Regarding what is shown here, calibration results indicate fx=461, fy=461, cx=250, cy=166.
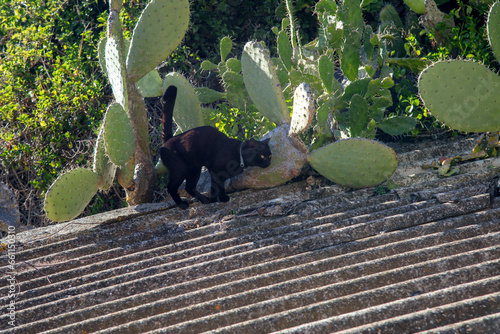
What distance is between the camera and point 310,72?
3992 millimetres

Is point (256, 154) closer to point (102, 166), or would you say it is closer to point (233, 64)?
point (102, 166)

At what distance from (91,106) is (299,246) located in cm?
360

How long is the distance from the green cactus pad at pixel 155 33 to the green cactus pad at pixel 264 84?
575 mm

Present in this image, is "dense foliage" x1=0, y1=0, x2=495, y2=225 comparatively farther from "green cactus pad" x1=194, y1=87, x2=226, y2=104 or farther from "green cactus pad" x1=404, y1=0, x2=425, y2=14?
"green cactus pad" x1=404, y1=0, x2=425, y2=14

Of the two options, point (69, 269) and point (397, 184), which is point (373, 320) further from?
point (69, 269)

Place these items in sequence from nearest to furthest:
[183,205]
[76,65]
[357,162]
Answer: [357,162] → [183,205] → [76,65]

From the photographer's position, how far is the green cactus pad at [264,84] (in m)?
3.44

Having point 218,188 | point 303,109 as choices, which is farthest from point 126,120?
point 303,109

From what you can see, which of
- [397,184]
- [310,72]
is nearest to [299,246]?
[397,184]

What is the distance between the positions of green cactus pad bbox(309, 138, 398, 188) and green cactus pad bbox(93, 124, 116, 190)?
5.10 ft

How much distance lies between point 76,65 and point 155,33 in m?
2.39

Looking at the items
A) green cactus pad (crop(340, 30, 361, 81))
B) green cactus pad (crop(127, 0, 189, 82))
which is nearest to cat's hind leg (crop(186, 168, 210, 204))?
green cactus pad (crop(127, 0, 189, 82))

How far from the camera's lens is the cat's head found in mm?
3287

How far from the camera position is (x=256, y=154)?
3.28 meters
